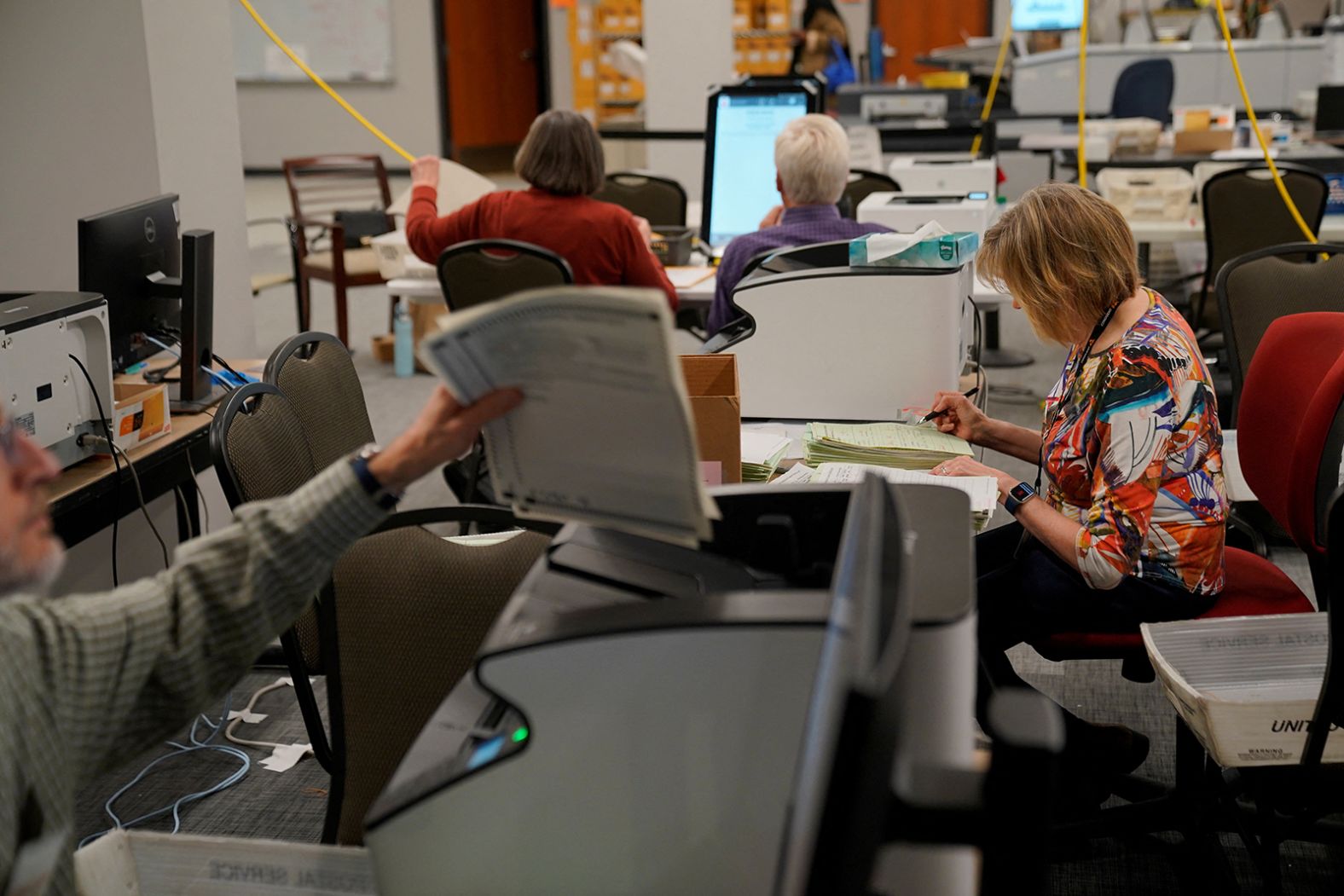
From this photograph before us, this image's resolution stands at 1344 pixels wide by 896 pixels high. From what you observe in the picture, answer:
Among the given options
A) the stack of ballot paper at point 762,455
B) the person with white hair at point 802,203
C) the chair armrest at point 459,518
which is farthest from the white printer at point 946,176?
the chair armrest at point 459,518

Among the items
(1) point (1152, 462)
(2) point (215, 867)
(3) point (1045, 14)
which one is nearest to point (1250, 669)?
(1) point (1152, 462)

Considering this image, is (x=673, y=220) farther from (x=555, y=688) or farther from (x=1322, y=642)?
(x=555, y=688)

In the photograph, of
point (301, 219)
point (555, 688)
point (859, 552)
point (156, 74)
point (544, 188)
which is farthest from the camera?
point (301, 219)

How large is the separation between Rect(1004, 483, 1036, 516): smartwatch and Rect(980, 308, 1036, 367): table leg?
11.7 ft

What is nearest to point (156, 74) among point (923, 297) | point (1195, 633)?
point (923, 297)

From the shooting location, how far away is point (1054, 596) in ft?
6.39

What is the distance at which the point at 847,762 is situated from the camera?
680 millimetres

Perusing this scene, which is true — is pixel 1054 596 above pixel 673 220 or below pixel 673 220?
below

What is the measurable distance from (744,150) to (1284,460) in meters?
2.22

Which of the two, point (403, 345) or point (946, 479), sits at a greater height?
point (946, 479)

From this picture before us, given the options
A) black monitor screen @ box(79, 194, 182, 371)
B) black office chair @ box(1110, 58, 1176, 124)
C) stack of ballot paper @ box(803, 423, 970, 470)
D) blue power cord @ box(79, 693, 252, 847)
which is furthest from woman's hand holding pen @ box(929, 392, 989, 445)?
black office chair @ box(1110, 58, 1176, 124)

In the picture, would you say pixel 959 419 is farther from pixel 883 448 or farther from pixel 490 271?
pixel 490 271

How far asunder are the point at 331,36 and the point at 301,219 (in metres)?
5.49

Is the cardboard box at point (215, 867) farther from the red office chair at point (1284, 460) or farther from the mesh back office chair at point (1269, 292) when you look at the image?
the mesh back office chair at point (1269, 292)
